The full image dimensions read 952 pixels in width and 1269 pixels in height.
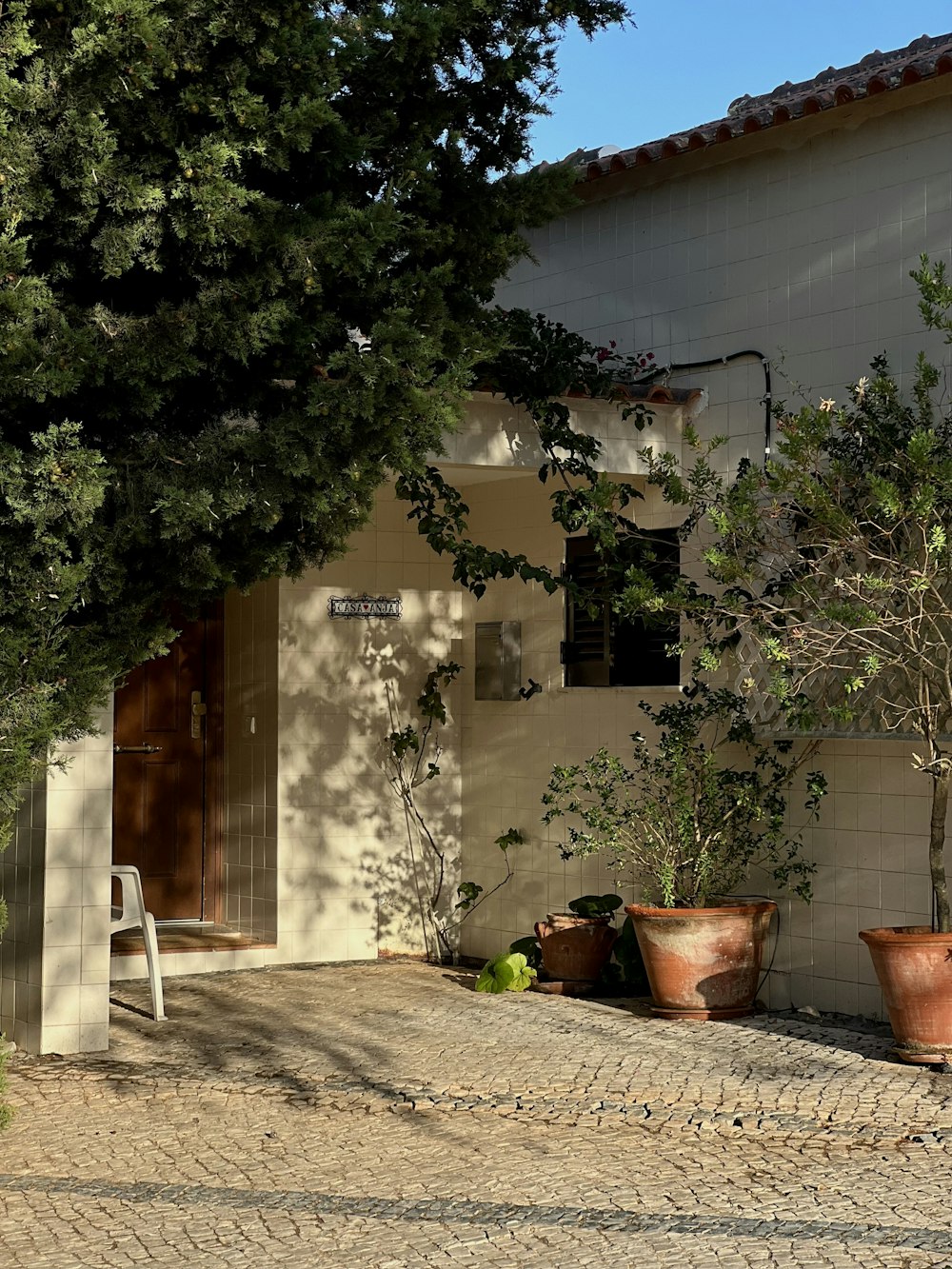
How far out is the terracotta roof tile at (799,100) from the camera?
764 centimetres

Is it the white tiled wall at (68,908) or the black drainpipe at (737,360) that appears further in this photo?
the black drainpipe at (737,360)

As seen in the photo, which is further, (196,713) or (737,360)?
(196,713)

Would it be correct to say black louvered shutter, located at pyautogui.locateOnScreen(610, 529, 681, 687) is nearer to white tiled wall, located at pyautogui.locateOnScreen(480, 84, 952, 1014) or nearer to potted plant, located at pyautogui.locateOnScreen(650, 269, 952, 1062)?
white tiled wall, located at pyautogui.locateOnScreen(480, 84, 952, 1014)

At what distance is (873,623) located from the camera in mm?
6758

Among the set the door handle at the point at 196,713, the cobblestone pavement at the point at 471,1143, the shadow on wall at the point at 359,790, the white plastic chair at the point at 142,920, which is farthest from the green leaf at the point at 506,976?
the door handle at the point at 196,713

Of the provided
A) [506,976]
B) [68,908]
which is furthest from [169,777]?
[68,908]

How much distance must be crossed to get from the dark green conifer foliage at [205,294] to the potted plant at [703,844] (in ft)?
9.46

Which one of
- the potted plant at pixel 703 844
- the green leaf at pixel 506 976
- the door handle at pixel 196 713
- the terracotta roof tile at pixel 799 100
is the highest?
the terracotta roof tile at pixel 799 100

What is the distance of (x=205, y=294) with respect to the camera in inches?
209

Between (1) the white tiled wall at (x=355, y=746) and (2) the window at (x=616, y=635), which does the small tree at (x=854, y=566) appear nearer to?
(2) the window at (x=616, y=635)

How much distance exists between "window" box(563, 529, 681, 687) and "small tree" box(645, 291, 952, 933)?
94 cm

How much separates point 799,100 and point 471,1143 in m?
5.34

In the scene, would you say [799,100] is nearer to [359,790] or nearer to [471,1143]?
[359,790]

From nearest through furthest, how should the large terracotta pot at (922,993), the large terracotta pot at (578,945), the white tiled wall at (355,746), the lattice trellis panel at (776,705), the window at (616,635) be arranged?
the large terracotta pot at (922,993) → the lattice trellis panel at (776,705) → the large terracotta pot at (578,945) → the window at (616,635) → the white tiled wall at (355,746)
